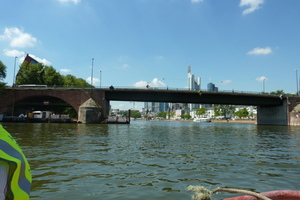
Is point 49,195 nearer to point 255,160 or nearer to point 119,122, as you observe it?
point 255,160

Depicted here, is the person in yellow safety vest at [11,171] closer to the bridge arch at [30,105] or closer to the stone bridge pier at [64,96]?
the stone bridge pier at [64,96]

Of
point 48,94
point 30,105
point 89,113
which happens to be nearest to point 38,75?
point 30,105

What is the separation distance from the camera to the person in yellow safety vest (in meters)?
1.78

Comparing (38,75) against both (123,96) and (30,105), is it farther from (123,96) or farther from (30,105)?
(123,96)

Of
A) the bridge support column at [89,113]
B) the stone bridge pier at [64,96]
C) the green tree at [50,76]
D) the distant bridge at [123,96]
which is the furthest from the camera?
the green tree at [50,76]

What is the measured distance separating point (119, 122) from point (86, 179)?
5096 centimetres

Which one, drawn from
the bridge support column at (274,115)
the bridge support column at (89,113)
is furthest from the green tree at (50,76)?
the bridge support column at (274,115)

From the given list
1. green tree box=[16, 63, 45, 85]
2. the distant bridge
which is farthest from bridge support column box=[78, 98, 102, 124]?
green tree box=[16, 63, 45, 85]

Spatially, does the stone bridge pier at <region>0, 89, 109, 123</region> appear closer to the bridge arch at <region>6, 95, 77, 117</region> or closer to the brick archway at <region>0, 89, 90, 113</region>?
the brick archway at <region>0, 89, 90, 113</region>

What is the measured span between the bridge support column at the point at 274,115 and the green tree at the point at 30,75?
232ft

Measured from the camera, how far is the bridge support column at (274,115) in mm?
64562

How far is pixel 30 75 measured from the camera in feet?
231

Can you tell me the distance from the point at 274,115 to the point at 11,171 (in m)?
77.3

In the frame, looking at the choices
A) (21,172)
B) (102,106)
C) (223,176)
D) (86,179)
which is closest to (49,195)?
(86,179)
